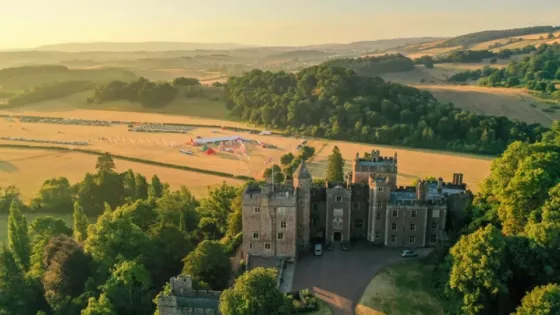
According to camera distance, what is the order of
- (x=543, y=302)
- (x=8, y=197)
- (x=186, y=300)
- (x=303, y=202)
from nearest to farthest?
(x=543, y=302)
(x=186, y=300)
(x=303, y=202)
(x=8, y=197)

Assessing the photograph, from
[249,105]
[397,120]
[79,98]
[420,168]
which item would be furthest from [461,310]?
[79,98]

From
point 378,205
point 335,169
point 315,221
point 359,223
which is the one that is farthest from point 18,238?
point 335,169

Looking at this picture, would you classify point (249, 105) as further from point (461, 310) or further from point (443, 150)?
point (461, 310)

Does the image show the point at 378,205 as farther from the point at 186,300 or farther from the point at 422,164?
the point at 422,164

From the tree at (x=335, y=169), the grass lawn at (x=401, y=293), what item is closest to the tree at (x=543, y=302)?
the grass lawn at (x=401, y=293)

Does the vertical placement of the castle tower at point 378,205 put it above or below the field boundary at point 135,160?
above

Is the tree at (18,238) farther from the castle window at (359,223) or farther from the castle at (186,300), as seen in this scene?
the castle window at (359,223)
